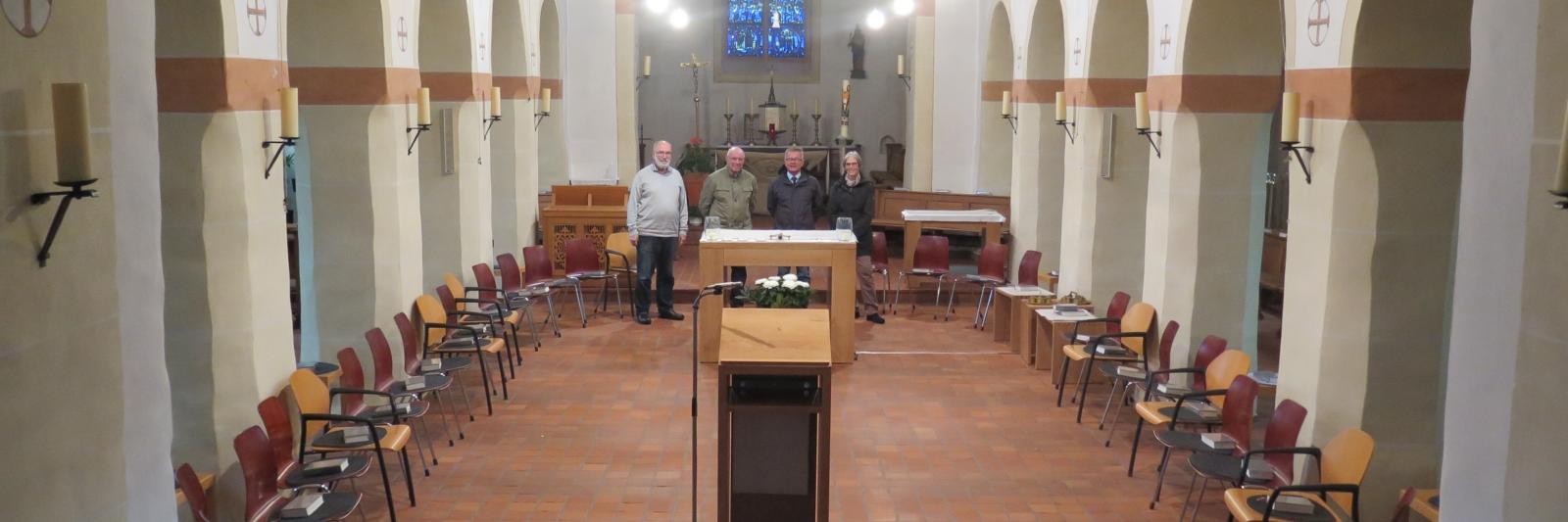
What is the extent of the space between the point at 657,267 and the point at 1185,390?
609 centimetres

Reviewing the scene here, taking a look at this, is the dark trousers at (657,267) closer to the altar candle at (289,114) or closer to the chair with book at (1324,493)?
the altar candle at (289,114)

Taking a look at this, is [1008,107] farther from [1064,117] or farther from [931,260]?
[1064,117]

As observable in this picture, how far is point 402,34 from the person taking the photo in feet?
31.2

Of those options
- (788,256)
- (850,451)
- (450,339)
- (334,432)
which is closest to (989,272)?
(788,256)

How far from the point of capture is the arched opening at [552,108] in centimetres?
1625

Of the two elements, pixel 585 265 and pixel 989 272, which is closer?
pixel 989 272

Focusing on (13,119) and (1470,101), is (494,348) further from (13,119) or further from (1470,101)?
(1470,101)

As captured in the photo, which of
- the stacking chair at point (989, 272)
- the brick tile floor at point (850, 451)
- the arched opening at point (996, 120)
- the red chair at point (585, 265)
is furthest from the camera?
the arched opening at point (996, 120)

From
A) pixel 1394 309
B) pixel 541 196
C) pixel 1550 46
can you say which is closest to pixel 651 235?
pixel 541 196

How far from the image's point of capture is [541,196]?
15.4 m

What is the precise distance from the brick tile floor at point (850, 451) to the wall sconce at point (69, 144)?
4004 mm

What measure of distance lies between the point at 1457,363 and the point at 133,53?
4.47 meters

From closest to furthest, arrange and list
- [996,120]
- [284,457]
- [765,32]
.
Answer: [284,457] → [996,120] → [765,32]

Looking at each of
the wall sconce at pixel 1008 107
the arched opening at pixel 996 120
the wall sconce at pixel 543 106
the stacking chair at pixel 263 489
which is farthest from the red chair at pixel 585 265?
the stacking chair at pixel 263 489
